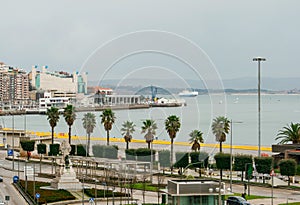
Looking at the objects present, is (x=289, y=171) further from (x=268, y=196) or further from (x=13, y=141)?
(x=13, y=141)

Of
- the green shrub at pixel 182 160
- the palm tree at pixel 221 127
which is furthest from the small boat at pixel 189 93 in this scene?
the green shrub at pixel 182 160

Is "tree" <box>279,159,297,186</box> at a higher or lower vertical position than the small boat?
lower

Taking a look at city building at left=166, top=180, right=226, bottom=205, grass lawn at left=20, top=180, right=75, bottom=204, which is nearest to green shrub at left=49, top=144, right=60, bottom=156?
grass lawn at left=20, top=180, right=75, bottom=204

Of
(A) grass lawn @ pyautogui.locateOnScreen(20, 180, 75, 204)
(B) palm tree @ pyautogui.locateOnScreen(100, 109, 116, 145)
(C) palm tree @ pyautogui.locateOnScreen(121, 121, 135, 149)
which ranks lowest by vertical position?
(A) grass lawn @ pyautogui.locateOnScreen(20, 180, 75, 204)

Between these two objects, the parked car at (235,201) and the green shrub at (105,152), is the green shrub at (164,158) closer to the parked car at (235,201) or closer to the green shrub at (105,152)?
the green shrub at (105,152)

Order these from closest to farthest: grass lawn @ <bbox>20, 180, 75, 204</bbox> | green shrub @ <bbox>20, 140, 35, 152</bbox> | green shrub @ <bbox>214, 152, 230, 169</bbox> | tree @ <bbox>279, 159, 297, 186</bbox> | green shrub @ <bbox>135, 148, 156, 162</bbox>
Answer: grass lawn @ <bbox>20, 180, 75, 204</bbox>, tree @ <bbox>279, 159, 297, 186</bbox>, green shrub @ <bbox>214, 152, 230, 169</bbox>, green shrub @ <bbox>135, 148, 156, 162</bbox>, green shrub @ <bbox>20, 140, 35, 152</bbox>

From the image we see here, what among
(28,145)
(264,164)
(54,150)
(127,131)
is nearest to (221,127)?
(264,164)

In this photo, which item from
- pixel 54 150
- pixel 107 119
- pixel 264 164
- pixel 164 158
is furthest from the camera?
pixel 54 150

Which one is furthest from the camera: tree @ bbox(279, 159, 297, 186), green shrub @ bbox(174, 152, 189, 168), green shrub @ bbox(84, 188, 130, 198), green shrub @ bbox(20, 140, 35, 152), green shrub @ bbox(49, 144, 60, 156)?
green shrub @ bbox(20, 140, 35, 152)

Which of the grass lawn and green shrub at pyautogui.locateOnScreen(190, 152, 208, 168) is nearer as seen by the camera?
the grass lawn

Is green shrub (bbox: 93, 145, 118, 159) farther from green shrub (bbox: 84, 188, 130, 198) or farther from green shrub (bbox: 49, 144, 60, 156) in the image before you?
green shrub (bbox: 84, 188, 130, 198)

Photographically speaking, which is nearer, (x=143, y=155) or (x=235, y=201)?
(x=235, y=201)

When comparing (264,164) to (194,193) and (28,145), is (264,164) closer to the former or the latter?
(194,193)

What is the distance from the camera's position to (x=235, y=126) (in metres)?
199
